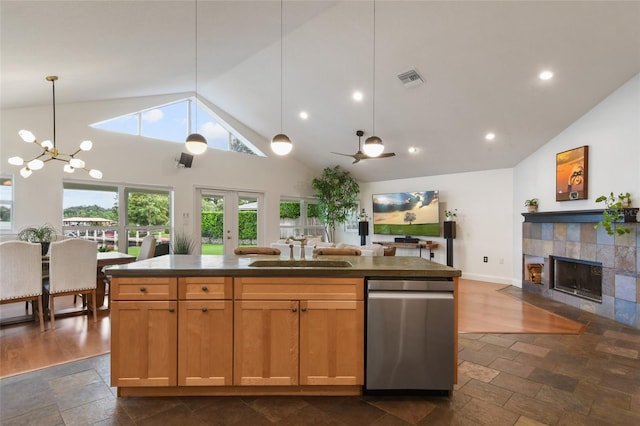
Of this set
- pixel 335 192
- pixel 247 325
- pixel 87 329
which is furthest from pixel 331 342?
pixel 335 192

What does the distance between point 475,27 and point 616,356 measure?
3751mm

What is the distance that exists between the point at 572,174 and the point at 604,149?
0.56 m

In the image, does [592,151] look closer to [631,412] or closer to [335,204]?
[631,412]

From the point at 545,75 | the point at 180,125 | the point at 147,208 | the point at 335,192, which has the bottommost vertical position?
the point at 147,208

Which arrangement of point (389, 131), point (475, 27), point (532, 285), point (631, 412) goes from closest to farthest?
point (631, 412) < point (475, 27) < point (532, 285) < point (389, 131)

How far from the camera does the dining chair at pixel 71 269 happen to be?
3.56 meters

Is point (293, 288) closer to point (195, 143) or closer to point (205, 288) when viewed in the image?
point (205, 288)

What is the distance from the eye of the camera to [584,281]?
15.9ft

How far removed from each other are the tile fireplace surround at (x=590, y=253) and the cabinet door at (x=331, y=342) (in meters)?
3.85

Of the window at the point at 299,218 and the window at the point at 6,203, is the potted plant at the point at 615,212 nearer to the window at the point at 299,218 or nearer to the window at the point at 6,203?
the window at the point at 299,218

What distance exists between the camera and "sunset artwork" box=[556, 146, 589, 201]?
4562mm

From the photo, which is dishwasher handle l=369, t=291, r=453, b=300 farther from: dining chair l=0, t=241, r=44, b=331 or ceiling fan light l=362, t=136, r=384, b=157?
dining chair l=0, t=241, r=44, b=331

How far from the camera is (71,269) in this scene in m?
3.70

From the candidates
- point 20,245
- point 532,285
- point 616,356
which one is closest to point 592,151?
point 532,285
